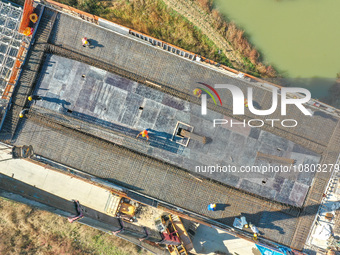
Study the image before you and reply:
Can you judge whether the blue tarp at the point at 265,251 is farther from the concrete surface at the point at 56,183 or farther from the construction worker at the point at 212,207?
the concrete surface at the point at 56,183

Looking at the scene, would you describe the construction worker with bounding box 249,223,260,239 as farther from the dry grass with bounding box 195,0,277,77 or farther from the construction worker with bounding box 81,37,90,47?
the construction worker with bounding box 81,37,90,47

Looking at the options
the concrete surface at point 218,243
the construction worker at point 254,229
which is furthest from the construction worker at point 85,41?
the construction worker at point 254,229

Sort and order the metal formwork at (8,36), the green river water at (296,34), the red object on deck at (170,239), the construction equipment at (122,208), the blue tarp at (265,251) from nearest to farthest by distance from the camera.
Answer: the metal formwork at (8,36) → the blue tarp at (265,251) → the red object on deck at (170,239) → the construction equipment at (122,208) → the green river water at (296,34)

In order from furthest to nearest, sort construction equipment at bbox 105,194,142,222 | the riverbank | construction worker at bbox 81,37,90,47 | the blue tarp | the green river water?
the green river water
the riverbank
construction equipment at bbox 105,194,142,222
the blue tarp
construction worker at bbox 81,37,90,47

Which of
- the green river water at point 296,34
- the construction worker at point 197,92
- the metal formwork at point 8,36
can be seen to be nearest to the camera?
the construction worker at point 197,92

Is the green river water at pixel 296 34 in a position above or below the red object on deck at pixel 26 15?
above

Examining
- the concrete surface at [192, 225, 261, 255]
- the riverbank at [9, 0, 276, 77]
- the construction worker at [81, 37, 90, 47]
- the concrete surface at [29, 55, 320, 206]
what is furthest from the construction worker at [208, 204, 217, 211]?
the construction worker at [81, 37, 90, 47]

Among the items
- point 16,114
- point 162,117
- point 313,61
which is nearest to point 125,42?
point 162,117
